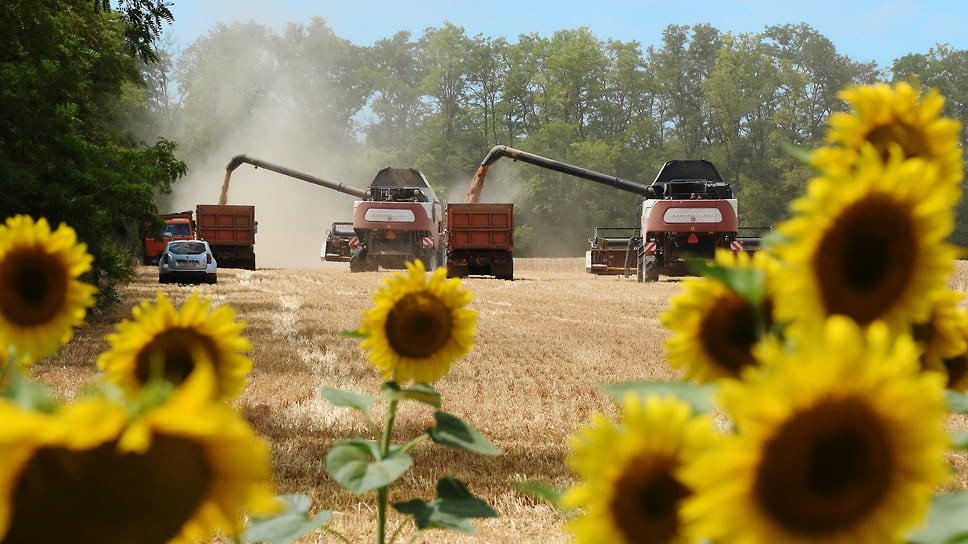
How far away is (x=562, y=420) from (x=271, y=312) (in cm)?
817

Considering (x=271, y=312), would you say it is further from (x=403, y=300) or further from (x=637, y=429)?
(x=637, y=429)

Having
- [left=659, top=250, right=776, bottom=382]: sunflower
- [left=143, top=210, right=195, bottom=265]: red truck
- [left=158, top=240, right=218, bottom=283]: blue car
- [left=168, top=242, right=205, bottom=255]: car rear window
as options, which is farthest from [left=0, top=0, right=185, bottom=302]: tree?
[left=143, top=210, right=195, bottom=265]: red truck

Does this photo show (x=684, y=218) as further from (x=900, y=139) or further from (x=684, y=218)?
(x=900, y=139)

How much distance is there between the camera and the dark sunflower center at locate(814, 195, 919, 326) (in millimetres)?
784

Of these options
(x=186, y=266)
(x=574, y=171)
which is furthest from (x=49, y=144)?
(x=574, y=171)

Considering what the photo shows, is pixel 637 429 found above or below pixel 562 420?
above

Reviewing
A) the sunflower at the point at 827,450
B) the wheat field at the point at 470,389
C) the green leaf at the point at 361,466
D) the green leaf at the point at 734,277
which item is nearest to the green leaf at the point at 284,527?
the green leaf at the point at 361,466

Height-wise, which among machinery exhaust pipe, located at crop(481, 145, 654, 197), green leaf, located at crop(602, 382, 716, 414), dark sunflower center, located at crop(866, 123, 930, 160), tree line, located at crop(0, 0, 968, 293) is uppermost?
tree line, located at crop(0, 0, 968, 293)

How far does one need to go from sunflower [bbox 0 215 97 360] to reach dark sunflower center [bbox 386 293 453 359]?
52 cm

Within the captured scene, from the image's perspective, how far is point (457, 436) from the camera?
1.59 metres

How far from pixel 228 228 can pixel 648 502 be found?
3141 cm

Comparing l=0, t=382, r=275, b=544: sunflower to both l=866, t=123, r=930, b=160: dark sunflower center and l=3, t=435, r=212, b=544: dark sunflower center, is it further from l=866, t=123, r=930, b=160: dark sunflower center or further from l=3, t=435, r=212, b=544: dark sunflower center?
l=866, t=123, r=930, b=160: dark sunflower center

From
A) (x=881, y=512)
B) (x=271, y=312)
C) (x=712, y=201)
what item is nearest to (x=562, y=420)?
(x=881, y=512)

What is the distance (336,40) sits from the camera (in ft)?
253
